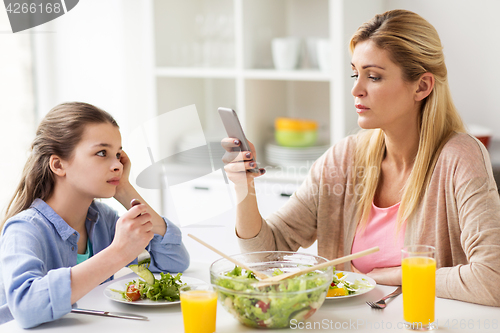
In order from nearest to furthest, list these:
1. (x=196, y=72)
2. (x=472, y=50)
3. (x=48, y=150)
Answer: (x=48, y=150), (x=472, y=50), (x=196, y=72)

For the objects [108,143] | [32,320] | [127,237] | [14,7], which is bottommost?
[32,320]

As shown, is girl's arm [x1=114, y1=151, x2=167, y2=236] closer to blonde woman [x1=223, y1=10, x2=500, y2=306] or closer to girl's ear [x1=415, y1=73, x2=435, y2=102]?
blonde woman [x1=223, y1=10, x2=500, y2=306]

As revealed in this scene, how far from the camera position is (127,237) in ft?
3.54

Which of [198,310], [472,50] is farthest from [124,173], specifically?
[472,50]

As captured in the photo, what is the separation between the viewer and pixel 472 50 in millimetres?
Result: 2482

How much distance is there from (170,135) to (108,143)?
5.13ft

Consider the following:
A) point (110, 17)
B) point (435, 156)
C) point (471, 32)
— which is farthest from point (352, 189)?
point (110, 17)

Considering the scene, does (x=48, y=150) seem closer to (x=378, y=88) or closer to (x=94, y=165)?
(x=94, y=165)

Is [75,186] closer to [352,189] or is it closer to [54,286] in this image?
[54,286]

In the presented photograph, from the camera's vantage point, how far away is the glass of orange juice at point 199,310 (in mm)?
953

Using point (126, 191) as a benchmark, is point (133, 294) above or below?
below

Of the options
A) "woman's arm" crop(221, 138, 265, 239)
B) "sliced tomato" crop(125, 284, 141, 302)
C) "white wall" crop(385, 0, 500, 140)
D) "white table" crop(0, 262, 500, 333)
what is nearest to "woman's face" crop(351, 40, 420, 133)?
"woman's arm" crop(221, 138, 265, 239)

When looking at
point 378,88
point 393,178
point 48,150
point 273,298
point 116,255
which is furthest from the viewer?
point 393,178

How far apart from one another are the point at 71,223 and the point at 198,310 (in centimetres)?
54
